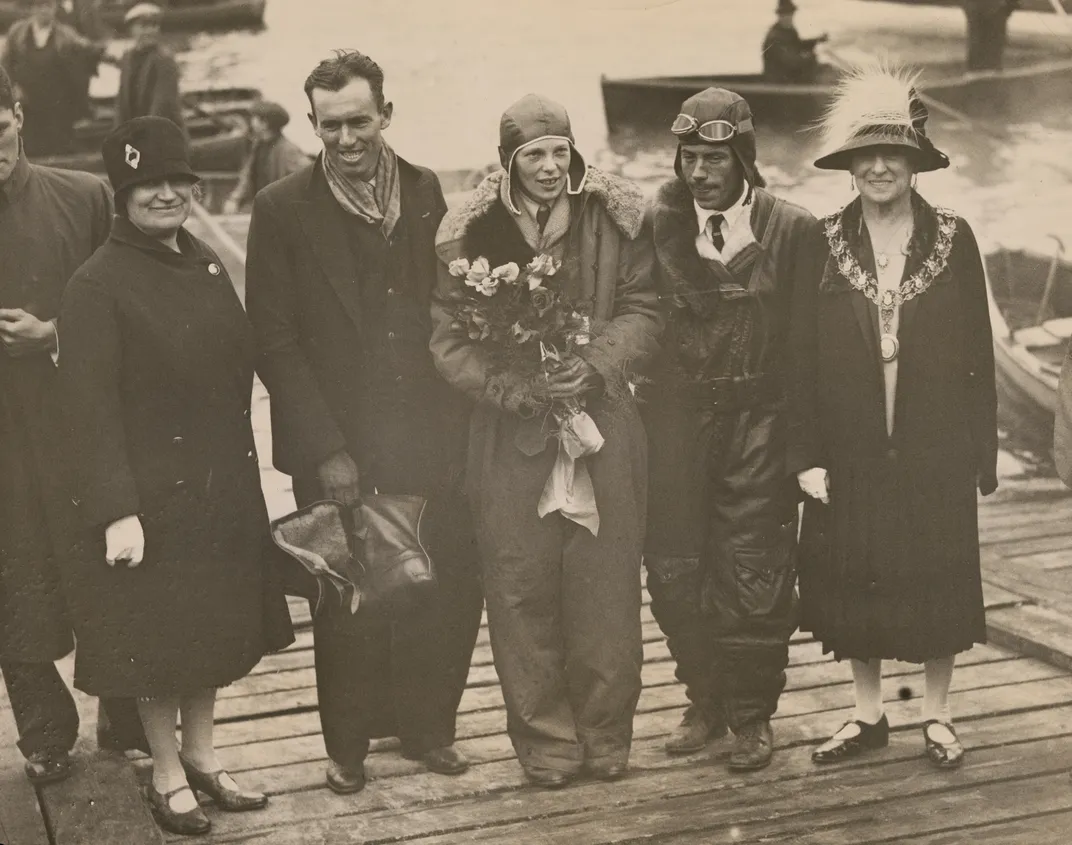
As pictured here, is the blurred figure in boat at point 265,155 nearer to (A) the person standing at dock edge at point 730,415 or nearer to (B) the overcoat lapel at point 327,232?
(B) the overcoat lapel at point 327,232

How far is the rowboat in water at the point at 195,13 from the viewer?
4746 millimetres

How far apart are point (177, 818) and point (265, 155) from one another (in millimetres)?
2582

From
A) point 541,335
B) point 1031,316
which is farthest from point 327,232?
point 1031,316

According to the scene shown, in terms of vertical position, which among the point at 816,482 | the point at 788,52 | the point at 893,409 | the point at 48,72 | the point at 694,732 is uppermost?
the point at 48,72

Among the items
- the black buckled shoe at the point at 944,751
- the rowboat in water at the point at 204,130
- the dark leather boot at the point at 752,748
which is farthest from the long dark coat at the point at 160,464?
the black buckled shoe at the point at 944,751

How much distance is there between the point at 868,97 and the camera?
165 inches

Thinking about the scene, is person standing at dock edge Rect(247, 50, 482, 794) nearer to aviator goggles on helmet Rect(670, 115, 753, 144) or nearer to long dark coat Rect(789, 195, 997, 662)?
aviator goggles on helmet Rect(670, 115, 753, 144)

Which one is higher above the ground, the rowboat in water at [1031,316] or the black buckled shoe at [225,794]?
the rowboat in water at [1031,316]

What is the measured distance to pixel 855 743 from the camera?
4.37 m

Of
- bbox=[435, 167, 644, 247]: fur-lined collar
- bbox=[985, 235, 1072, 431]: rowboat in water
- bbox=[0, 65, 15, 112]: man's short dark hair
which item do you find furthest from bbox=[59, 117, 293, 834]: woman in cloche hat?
bbox=[985, 235, 1072, 431]: rowboat in water

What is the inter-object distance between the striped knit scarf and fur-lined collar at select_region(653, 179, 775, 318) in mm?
838

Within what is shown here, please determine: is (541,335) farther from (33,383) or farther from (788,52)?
(788,52)

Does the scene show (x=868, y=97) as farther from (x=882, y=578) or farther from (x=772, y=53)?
(x=882, y=578)

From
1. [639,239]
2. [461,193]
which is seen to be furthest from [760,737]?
[461,193]
